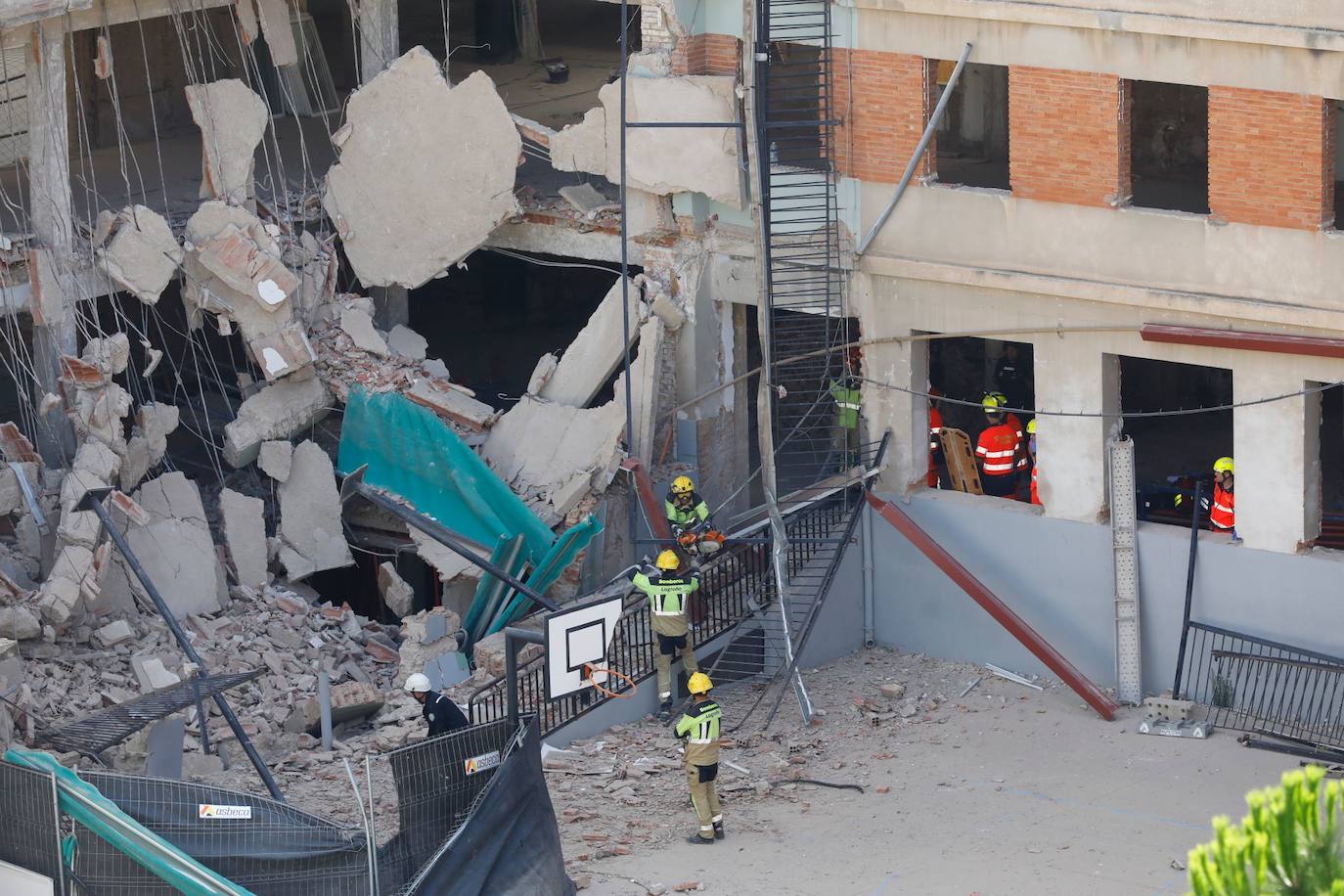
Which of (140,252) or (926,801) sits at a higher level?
(140,252)

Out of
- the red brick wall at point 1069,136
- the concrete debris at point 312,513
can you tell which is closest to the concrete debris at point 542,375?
the concrete debris at point 312,513

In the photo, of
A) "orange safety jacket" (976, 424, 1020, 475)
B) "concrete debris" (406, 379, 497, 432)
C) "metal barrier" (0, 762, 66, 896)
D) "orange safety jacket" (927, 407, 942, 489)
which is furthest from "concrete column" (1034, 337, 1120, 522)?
"metal barrier" (0, 762, 66, 896)

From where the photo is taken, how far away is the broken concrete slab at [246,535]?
68.1 ft

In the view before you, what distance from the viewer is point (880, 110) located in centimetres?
2009

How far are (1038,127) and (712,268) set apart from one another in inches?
163

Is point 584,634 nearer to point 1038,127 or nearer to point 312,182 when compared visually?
point 1038,127

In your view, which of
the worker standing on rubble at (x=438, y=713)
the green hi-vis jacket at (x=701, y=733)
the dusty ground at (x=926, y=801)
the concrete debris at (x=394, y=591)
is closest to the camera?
the worker standing on rubble at (x=438, y=713)

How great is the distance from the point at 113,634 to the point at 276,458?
3.06m

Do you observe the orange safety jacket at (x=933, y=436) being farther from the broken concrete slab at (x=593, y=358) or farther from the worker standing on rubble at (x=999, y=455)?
the broken concrete slab at (x=593, y=358)

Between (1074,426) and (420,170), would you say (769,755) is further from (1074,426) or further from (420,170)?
(420,170)

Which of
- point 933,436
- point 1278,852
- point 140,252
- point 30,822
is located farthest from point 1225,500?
point 30,822

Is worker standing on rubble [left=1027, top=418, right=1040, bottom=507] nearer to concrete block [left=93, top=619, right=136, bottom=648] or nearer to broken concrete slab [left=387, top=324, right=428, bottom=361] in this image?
broken concrete slab [left=387, top=324, right=428, bottom=361]

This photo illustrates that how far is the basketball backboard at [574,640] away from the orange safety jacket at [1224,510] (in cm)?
646

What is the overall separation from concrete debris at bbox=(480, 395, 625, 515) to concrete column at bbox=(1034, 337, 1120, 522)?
4396 millimetres
